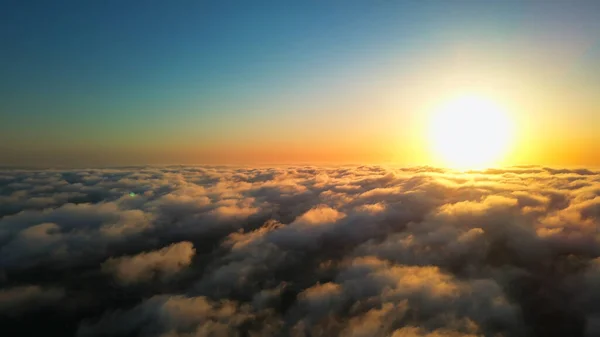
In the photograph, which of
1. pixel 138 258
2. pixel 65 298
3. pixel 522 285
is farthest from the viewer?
pixel 138 258

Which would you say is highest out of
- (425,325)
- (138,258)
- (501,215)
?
(501,215)

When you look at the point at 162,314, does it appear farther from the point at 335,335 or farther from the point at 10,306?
the point at 10,306

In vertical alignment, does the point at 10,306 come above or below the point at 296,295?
below

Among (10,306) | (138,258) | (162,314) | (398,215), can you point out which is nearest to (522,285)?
(398,215)

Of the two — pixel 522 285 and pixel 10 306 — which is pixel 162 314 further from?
pixel 522 285

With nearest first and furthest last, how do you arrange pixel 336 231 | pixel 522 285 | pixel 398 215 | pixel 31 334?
1. pixel 31 334
2. pixel 522 285
3. pixel 336 231
4. pixel 398 215

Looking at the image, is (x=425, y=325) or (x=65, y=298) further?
(x=65, y=298)

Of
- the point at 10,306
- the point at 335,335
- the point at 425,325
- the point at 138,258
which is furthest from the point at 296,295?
the point at 10,306

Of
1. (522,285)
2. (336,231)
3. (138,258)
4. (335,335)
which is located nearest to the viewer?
(335,335)

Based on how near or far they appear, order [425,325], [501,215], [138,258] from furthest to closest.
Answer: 1. [501,215]
2. [138,258]
3. [425,325]
